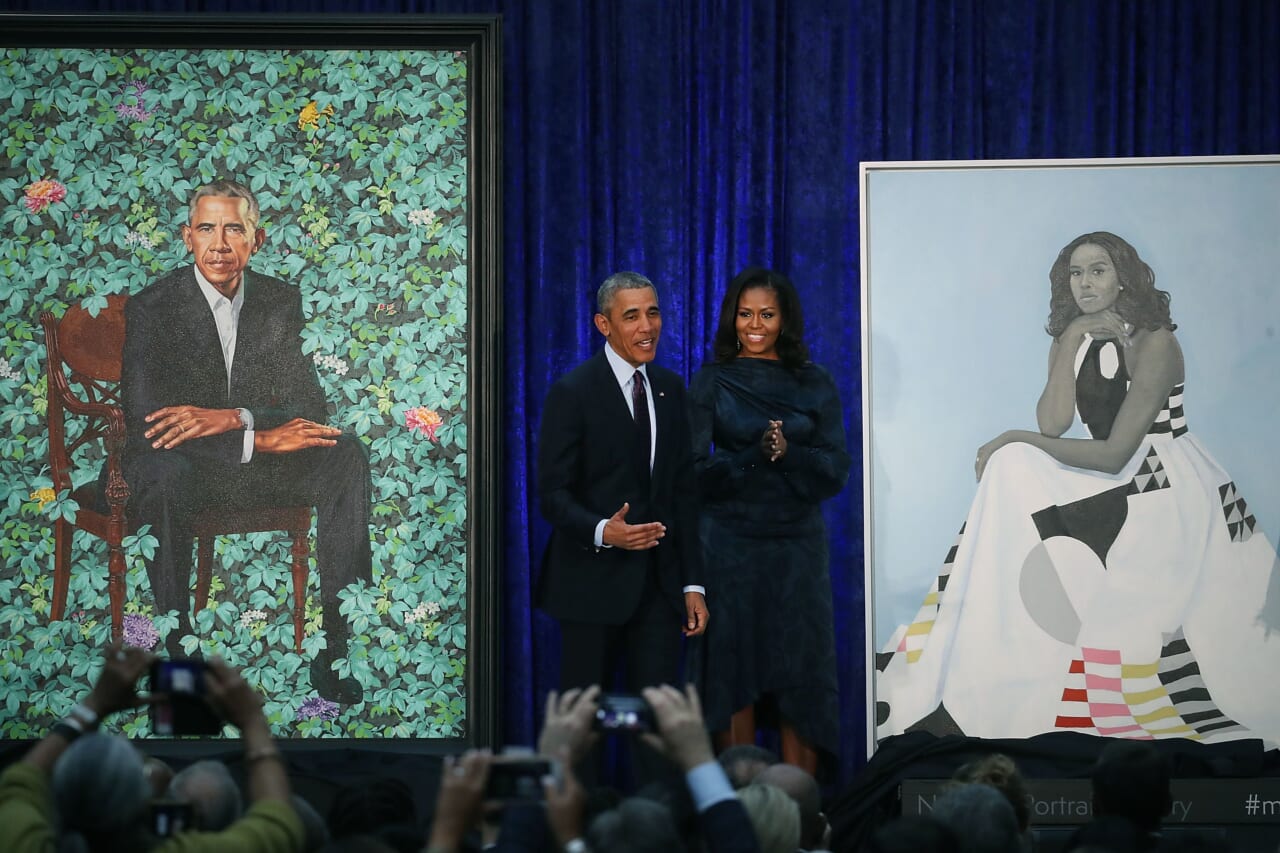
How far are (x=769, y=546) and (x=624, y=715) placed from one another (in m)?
2.28

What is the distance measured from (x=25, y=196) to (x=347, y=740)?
7.31 feet

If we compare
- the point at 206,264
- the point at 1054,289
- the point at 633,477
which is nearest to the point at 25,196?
the point at 206,264

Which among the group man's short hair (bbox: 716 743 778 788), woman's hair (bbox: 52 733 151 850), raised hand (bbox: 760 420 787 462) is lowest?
man's short hair (bbox: 716 743 778 788)

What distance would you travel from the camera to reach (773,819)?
247 cm

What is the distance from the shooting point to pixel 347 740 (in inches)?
198

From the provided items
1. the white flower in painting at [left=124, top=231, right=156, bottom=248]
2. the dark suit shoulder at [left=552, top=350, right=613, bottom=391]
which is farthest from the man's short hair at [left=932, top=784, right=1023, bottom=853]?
the white flower in painting at [left=124, top=231, right=156, bottom=248]

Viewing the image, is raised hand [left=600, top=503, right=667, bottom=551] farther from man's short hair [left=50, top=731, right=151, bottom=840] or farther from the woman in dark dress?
man's short hair [left=50, top=731, right=151, bottom=840]

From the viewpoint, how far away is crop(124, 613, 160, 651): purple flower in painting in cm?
505

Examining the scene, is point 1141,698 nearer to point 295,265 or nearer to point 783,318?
point 783,318

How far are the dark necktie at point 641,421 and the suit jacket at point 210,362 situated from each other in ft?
4.17

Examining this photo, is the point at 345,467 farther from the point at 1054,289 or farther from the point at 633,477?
the point at 1054,289

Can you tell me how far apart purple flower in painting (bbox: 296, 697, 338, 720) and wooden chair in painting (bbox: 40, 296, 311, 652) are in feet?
0.66

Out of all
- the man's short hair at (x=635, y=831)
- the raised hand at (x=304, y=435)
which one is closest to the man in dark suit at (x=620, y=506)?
the raised hand at (x=304, y=435)

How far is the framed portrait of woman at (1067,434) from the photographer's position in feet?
16.6
